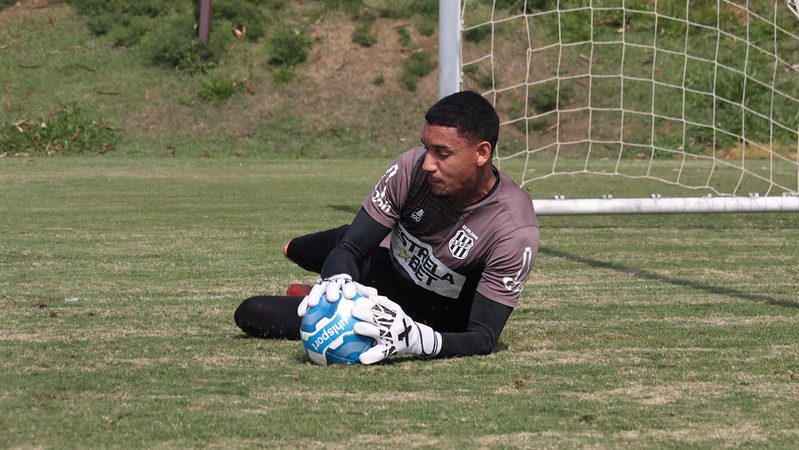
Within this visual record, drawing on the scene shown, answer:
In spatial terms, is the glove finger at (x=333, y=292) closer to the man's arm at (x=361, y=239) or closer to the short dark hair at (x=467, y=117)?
the man's arm at (x=361, y=239)

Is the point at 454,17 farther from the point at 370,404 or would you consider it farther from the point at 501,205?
the point at 370,404

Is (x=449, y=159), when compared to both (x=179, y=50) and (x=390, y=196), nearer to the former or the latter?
(x=390, y=196)

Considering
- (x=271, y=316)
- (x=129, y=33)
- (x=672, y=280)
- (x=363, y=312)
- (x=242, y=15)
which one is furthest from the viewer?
(x=242, y=15)

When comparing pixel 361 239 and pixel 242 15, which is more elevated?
pixel 361 239

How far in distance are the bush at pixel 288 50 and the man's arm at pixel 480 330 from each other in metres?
24.2

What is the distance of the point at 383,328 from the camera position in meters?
5.43

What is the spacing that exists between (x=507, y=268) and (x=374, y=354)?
29.6 inches

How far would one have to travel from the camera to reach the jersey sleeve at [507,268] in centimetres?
577

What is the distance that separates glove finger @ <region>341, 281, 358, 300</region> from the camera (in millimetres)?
5445

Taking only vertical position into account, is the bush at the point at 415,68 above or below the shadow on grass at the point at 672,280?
below

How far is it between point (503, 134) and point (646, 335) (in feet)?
68.3

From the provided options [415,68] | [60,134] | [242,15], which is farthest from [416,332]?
[242,15]

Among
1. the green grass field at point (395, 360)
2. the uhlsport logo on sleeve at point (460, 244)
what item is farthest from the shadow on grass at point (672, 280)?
the uhlsport logo on sleeve at point (460, 244)

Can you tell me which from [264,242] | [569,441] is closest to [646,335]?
[569,441]
